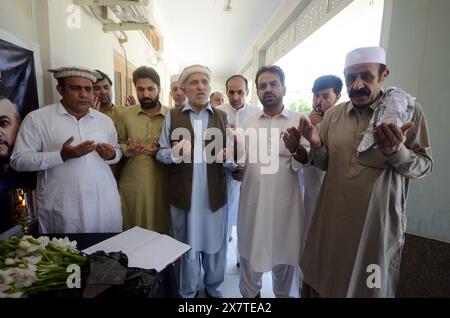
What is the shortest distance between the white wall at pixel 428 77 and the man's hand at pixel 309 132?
852 mm

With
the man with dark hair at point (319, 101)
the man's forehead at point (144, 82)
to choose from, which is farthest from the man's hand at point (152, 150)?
the man with dark hair at point (319, 101)

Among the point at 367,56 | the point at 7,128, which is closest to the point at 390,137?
the point at 367,56

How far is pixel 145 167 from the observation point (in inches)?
61.6

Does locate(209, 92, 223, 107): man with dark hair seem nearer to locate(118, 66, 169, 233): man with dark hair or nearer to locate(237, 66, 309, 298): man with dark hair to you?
locate(118, 66, 169, 233): man with dark hair

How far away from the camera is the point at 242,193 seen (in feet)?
5.07

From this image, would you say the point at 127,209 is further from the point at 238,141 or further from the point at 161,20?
the point at 161,20

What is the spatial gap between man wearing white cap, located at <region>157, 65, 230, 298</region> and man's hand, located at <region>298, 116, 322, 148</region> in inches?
20.9

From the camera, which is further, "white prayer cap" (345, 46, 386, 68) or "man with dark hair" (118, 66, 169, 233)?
"man with dark hair" (118, 66, 169, 233)

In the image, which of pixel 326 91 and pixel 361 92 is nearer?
pixel 361 92

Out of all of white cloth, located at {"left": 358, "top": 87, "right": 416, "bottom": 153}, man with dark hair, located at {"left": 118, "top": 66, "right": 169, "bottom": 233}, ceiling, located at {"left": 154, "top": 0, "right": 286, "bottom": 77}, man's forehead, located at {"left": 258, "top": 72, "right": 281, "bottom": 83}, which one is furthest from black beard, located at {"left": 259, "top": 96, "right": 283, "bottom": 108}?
ceiling, located at {"left": 154, "top": 0, "right": 286, "bottom": 77}

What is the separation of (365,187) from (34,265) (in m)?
1.27

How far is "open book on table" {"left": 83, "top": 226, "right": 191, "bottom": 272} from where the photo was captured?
3.02 ft

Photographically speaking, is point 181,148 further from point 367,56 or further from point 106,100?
point 367,56

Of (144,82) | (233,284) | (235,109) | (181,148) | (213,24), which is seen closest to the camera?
(181,148)
